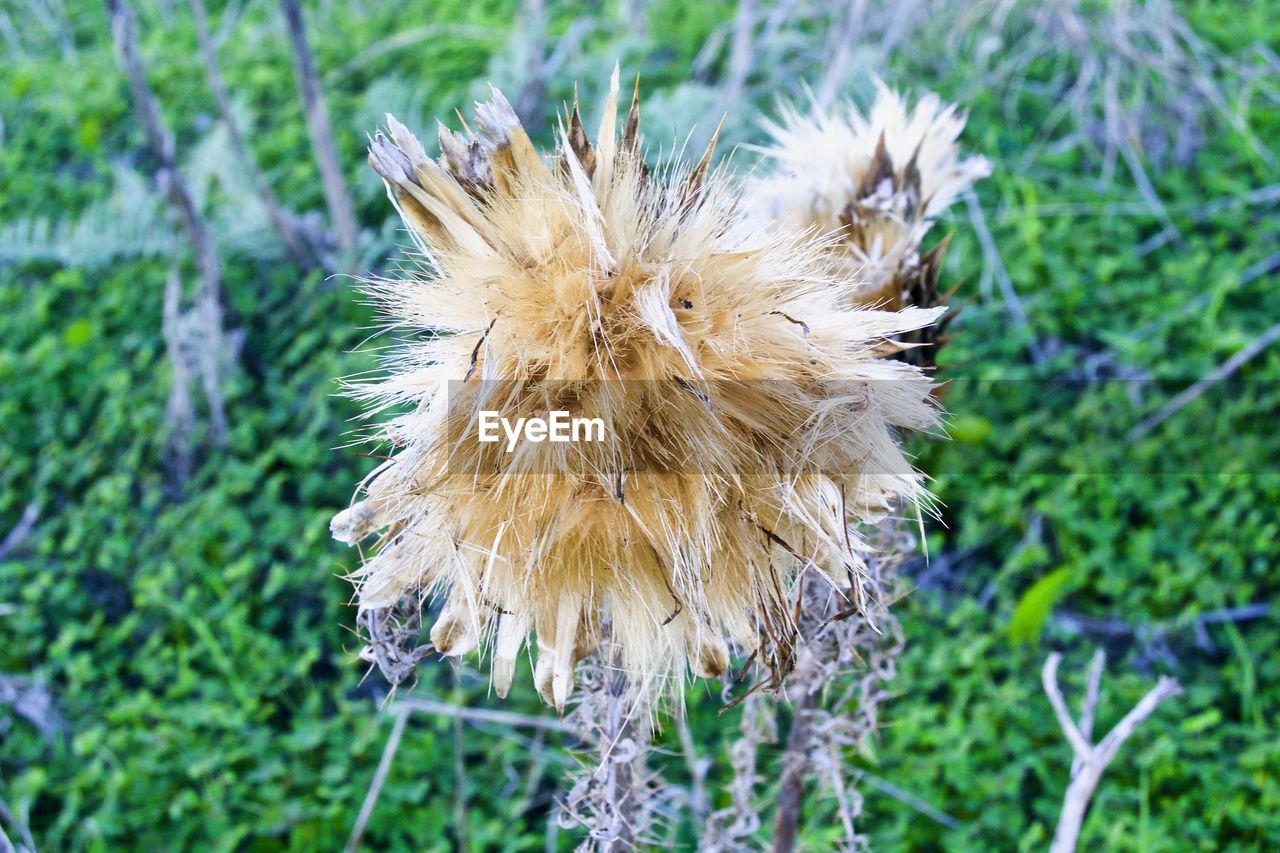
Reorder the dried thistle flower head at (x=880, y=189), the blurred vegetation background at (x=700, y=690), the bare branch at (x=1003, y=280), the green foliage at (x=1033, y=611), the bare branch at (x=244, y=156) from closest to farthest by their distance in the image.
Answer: the dried thistle flower head at (x=880, y=189)
the blurred vegetation background at (x=700, y=690)
the green foliage at (x=1033, y=611)
the bare branch at (x=244, y=156)
the bare branch at (x=1003, y=280)

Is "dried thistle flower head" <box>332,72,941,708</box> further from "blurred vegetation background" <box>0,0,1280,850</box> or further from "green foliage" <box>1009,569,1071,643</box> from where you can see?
"green foliage" <box>1009,569,1071,643</box>

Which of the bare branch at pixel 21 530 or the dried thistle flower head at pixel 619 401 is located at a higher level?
the dried thistle flower head at pixel 619 401

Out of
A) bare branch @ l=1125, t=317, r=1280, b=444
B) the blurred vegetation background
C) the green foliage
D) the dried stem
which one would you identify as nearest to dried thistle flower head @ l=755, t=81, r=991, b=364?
the blurred vegetation background

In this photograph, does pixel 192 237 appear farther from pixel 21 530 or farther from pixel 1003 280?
pixel 1003 280

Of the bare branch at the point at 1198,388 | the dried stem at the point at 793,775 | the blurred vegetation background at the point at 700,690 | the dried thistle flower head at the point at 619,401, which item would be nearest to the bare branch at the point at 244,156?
the blurred vegetation background at the point at 700,690

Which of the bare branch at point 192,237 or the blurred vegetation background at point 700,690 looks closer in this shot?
the blurred vegetation background at point 700,690

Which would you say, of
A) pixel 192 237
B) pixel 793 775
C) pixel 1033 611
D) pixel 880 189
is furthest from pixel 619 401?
pixel 192 237

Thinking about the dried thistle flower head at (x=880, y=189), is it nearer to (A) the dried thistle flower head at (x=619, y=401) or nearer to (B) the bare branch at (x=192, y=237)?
(A) the dried thistle flower head at (x=619, y=401)
